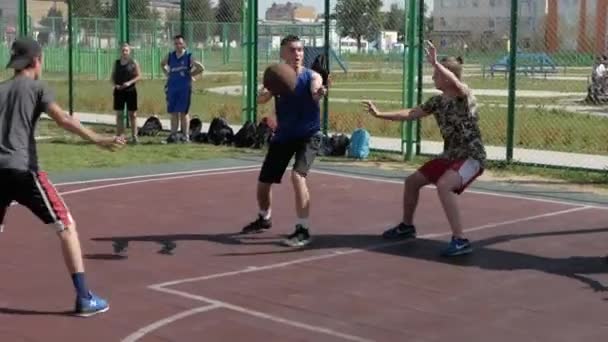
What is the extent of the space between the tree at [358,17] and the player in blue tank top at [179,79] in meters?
2.83

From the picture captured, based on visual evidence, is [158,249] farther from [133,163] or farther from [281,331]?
[133,163]

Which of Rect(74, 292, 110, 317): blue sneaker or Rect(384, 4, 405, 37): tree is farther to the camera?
Rect(384, 4, 405, 37): tree

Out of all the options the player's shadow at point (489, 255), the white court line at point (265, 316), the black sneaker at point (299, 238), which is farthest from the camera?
the black sneaker at point (299, 238)

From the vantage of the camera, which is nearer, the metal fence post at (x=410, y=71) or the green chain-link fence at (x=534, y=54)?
the metal fence post at (x=410, y=71)

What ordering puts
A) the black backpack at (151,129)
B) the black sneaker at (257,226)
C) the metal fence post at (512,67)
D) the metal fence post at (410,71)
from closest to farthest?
the black sneaker at (257,226) < the metal fence post at (512,67) < the metal fence post at (410,71) < the black backpack at (151,129)

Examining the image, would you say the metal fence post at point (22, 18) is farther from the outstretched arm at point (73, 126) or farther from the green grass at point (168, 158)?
the outstretched arm at point (73, 126)

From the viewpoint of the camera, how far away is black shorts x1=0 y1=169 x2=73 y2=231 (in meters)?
6.71

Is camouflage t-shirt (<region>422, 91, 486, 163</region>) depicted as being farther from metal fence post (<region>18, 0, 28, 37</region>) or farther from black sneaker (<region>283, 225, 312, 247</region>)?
metal fence post (<region>18, 0, 28, 37</region>)

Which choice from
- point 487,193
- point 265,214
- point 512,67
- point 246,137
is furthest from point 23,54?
point 246,137

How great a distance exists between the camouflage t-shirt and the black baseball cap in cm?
371

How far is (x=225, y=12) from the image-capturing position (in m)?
27.5

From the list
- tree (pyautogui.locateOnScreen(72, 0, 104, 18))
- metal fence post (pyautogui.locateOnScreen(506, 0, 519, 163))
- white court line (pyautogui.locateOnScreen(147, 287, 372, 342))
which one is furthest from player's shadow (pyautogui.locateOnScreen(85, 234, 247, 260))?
tree (pyautogui.locateOnScreen(72, 0, 104, 18))

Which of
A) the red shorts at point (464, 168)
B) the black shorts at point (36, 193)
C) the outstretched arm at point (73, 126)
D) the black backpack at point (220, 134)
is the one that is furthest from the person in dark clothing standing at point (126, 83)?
the black shorts at point (36, 193)

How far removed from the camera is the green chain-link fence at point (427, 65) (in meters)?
16.2
